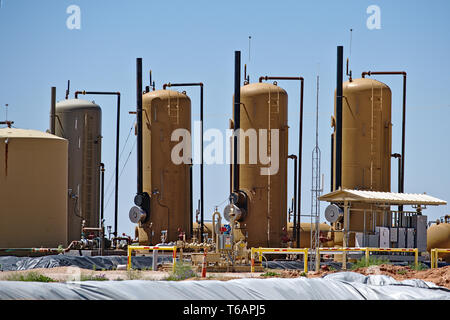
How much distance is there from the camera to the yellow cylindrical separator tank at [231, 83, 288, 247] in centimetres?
4034

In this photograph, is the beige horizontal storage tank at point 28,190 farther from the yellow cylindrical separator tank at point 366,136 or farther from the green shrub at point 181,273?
the yellow cylindrical separator tank at point 366,136

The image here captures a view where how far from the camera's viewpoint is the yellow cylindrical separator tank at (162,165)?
43062mm

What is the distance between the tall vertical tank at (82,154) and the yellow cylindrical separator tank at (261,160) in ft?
29.9

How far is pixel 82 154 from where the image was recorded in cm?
4588

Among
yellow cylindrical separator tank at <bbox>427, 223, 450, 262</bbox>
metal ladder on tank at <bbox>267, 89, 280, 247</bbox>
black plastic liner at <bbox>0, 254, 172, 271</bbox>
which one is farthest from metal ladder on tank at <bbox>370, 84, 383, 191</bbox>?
black plastic liner at <bbox>0, 254, 172, 271</bbox>

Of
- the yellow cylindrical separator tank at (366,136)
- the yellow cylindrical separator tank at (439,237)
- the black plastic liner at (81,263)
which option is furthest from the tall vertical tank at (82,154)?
the yellow cylindrical separator tank at (439,237)

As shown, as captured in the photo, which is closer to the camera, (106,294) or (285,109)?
(106,294)

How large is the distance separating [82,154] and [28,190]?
12.5 m

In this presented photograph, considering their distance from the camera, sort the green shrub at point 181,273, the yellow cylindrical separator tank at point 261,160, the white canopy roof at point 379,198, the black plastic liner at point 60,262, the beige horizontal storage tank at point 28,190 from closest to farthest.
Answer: the green shrub at point 181,273
the black plastic liner at point 60,262
the white canopy roof at point 379,198
the beige horizontal storage tank at point 28,190
the yellow cylindrical separator tank at point 261,160

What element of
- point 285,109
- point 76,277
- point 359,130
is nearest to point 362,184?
point 359,130

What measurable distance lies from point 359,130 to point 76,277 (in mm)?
20773

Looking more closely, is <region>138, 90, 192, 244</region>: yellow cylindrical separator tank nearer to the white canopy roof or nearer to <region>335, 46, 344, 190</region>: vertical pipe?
<region>335, 46, 344, 190</region>: vertical pipe

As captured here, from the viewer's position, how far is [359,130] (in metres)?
39.7

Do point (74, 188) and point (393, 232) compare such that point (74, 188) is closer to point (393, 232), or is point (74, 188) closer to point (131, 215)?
point (131, 215)
